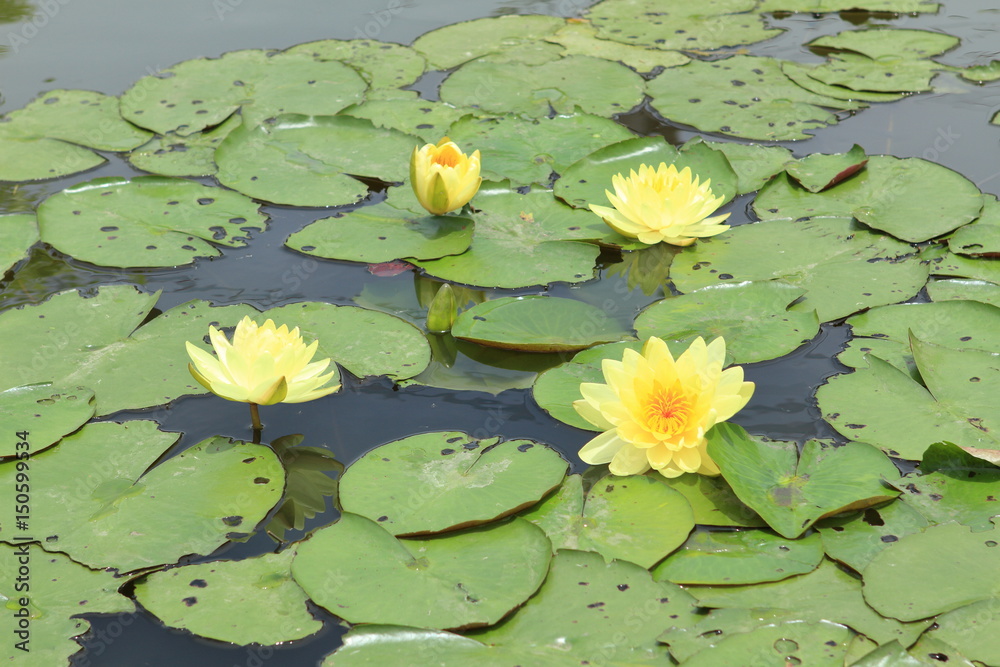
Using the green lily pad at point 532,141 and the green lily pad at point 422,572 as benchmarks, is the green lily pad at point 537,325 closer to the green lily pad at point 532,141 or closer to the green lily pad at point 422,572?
the green lily pad at point 422,572

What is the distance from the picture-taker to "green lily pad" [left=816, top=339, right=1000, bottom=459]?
8.77 ft

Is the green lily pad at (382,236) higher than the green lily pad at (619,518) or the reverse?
higher

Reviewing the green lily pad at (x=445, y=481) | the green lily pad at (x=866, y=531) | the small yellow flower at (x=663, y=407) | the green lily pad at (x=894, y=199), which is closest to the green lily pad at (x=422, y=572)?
the green lily pad at (x=445, y=481)

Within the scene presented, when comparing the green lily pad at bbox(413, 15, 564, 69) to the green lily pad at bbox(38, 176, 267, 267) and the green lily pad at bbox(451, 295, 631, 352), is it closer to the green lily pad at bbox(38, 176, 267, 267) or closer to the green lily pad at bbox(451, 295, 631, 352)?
the green lily pad at bbox(38, 176, 267, 267)

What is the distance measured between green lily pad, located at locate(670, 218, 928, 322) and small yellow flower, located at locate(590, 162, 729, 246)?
102 millimetres

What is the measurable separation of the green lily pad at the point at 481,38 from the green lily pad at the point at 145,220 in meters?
2.05

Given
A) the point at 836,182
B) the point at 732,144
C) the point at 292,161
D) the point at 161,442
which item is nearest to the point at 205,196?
the point at 292,161

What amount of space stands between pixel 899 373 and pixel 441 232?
1.98 metres

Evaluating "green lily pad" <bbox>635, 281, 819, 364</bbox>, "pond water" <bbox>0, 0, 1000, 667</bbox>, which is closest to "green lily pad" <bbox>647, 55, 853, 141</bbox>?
"pond water" <bbox>0, 0, 1000, 667</bbox>

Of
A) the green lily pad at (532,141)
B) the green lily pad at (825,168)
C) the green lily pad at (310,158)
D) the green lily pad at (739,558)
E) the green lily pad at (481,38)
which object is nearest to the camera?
the green lily pad at (739,558)

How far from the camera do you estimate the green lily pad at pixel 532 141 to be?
4332 mm

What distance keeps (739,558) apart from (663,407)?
0.49 m

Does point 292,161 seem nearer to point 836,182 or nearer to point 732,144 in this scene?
point 732,144

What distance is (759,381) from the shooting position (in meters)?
3.01
